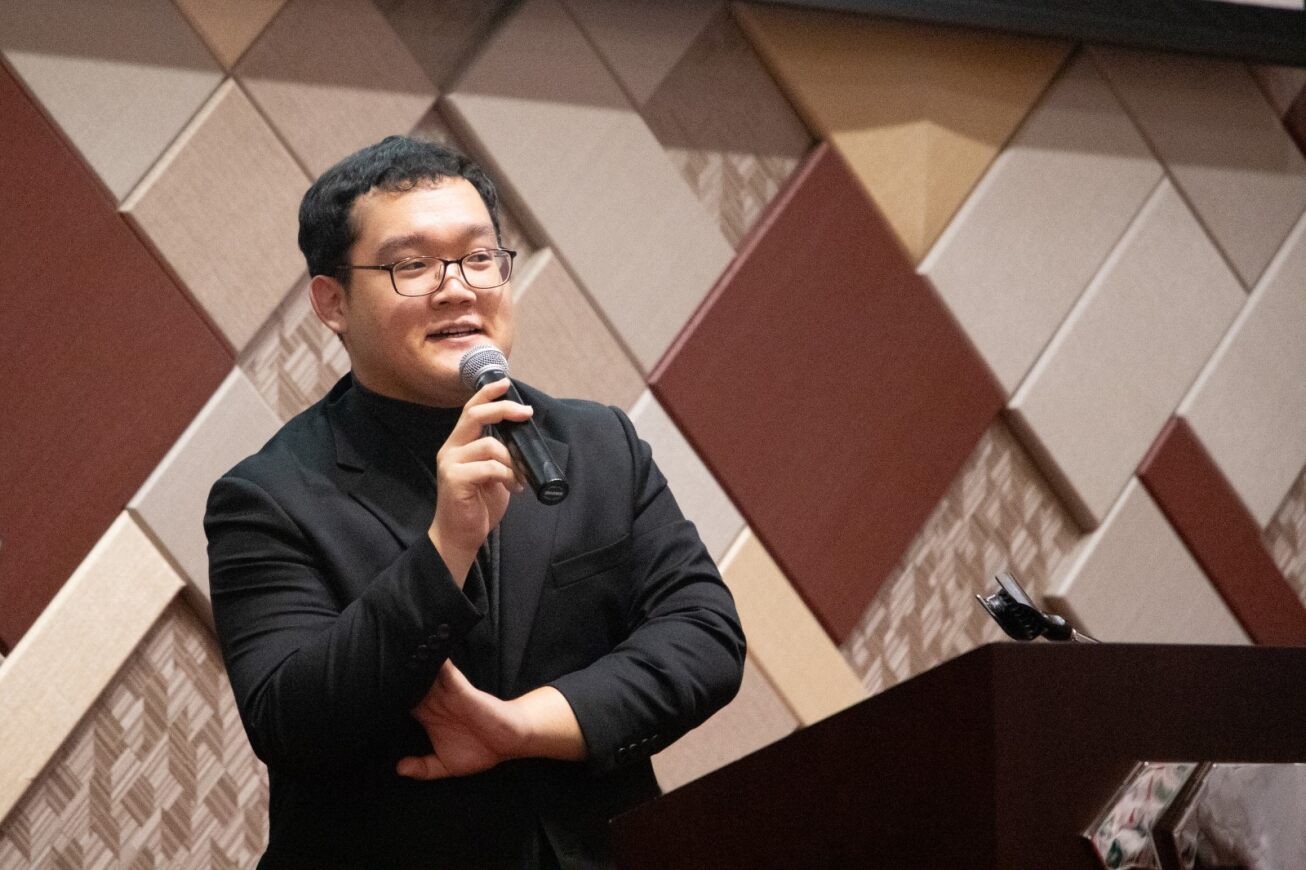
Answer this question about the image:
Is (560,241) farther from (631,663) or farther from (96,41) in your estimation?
(631,663)

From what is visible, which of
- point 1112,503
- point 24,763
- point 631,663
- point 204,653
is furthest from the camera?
point 1112,503

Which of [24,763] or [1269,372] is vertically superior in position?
[1269,372]

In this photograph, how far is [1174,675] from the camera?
99 cm

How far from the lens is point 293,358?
1837 mm

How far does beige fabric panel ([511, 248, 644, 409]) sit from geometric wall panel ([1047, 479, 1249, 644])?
74 cm

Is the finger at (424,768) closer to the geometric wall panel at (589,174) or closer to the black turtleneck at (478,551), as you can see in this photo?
the black turtleneck at (478,551)

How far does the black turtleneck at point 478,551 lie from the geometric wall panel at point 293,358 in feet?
1.61

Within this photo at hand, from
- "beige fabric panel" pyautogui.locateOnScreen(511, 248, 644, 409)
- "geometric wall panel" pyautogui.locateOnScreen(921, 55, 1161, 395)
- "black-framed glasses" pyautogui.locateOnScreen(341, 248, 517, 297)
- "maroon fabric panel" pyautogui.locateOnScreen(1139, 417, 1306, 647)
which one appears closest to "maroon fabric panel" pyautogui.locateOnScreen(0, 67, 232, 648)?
"beige fabric panel" pyautogui.locateOnScreen(511, 248, 644, 409)

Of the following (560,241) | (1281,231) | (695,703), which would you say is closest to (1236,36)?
(1281,231)

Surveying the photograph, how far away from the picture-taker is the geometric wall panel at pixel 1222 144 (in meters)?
2.37

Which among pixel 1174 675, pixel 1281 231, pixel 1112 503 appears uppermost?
pixel 1281 231

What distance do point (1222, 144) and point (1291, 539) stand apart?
609 millimetres

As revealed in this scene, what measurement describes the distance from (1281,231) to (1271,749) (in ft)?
5.34

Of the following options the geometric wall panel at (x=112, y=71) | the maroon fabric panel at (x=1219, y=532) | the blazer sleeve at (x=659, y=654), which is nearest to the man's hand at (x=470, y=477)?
the blazer sleeve at (x=659, y=654)
